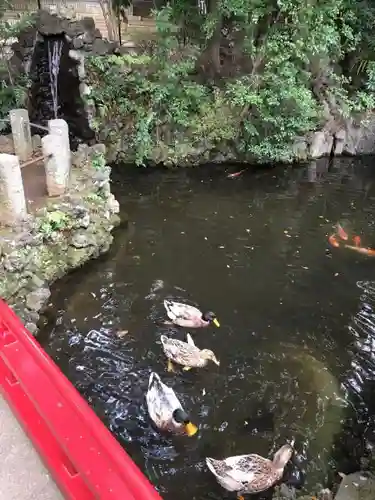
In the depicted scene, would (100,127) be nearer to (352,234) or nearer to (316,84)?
(316,84)

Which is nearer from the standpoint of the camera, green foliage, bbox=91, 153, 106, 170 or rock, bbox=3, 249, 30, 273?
rock, bbox=3, 249, 30, 273

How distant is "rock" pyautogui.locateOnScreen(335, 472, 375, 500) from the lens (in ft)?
15.4

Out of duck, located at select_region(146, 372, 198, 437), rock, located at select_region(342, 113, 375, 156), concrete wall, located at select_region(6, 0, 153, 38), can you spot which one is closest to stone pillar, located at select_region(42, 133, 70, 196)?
duck, located at select_region(146, 372, 198, 437)

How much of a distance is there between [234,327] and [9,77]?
9435 millimetres

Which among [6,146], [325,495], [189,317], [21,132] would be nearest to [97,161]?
[21,132]

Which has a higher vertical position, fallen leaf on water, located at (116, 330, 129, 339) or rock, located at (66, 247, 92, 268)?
rock, located at (66, 247, 92, 268)

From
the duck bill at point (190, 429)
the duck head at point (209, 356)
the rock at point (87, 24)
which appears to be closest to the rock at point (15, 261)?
the duck head at point (209, 356)

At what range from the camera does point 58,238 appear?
26.9ft

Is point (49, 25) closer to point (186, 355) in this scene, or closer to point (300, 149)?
point (300, 149)

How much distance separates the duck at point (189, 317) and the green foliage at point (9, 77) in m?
7.63

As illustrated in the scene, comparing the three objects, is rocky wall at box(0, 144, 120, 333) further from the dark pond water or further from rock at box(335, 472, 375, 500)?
rock at box(335, 472, 375, 500)

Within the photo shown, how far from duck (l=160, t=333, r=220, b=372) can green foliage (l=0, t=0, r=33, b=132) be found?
829 cm

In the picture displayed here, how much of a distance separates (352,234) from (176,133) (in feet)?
17.7

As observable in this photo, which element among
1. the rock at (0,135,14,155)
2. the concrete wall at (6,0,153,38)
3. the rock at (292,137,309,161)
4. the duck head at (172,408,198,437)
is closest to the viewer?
the duck head at (172,408,198,437)
